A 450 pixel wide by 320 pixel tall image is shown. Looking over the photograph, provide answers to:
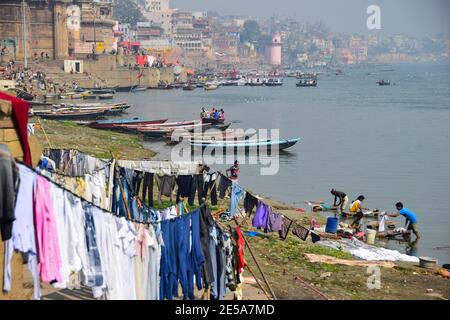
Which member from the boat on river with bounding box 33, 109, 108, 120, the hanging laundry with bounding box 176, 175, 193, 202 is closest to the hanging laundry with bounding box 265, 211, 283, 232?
the hanging laundry with bounding box 176, 175, 193, 202

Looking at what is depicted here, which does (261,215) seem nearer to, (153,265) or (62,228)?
(153,265)

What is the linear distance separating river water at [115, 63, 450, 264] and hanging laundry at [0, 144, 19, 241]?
42.5 ft

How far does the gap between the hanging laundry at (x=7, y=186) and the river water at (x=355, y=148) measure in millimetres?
12958

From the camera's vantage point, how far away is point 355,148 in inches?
1587

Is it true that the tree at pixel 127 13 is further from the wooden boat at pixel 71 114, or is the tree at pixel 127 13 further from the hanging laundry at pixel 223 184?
the hanging laundry at pixel 223 184

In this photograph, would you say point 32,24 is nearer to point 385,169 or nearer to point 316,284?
point 385,169

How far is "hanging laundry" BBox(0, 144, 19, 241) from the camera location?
6211mm

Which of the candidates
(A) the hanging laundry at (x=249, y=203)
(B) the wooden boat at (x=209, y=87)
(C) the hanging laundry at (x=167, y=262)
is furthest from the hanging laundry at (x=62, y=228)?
(B) the wooden boat at (x=209, y=87)

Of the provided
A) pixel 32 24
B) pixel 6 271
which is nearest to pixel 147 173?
pixel 6 271

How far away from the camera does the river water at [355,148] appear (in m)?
25.4

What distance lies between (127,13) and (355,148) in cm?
15095

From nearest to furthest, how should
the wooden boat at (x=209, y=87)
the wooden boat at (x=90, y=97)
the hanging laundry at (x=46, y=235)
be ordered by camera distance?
the hanging laundry at (x=46, y=235)
the wooden boat at (x=90, y=97)
the wooden boat at (x=209, y=87)

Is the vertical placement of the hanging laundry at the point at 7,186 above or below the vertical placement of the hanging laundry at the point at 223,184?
above

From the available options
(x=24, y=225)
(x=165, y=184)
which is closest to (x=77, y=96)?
(x=165, y=184)
